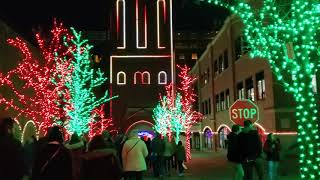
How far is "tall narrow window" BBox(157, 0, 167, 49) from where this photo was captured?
62656 mm

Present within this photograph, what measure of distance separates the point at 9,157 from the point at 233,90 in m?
32.9

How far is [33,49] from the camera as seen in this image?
37.7 metres

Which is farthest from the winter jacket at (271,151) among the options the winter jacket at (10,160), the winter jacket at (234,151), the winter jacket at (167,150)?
the winter jacket at (10,160)

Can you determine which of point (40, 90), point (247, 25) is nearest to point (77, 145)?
point (247, 25)

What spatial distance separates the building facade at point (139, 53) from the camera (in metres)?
62.3

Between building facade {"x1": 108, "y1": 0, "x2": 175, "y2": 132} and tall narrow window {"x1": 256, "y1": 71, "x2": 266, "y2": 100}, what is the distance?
3177 cm

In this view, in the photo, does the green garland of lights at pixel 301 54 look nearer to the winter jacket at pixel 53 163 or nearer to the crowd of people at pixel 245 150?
the crowd of people at pixel 245 150

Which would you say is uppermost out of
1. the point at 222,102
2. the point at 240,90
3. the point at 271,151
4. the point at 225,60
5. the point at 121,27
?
the point at 121,27

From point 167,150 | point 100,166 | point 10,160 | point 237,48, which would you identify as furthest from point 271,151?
point 237,48

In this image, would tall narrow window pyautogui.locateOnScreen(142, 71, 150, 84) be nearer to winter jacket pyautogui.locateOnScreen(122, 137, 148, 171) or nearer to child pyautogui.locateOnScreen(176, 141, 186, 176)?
child pyautogui.locateOnScreen(176, 141, 186, 176)

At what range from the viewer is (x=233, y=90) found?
3928 cm

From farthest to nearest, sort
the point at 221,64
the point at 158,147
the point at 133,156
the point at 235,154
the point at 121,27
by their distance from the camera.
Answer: the point at 121,27
the point at 221,64
the point at 158,147
the point at 133,156
the point at 235,154

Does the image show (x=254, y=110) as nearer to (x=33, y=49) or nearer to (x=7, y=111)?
(x=7, y=111)

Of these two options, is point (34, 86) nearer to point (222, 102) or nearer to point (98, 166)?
point (222, 102)
